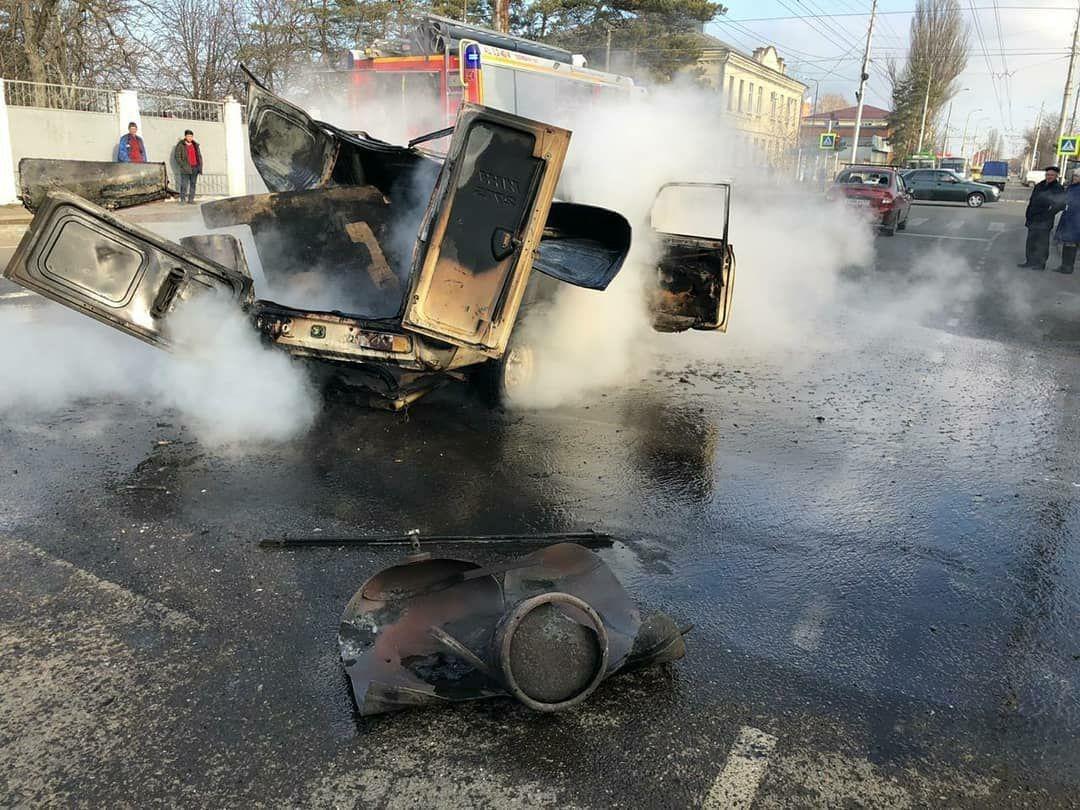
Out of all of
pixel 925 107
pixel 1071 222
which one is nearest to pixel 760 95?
pixel 1071 222

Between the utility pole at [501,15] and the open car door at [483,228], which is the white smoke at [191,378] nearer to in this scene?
the open car door at [483,228]

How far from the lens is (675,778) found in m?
2.47

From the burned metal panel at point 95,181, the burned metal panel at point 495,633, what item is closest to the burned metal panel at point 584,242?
the burned metal panel at point 495,633

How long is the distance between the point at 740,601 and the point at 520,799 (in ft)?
4.91

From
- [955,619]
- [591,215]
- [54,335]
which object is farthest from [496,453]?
[54,335]

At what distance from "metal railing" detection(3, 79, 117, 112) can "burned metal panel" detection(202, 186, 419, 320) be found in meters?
15.4

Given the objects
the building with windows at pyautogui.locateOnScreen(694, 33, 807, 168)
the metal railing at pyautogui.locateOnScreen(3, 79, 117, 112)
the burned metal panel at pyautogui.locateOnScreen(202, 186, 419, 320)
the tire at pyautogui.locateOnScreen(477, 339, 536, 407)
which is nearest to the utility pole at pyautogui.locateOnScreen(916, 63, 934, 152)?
the building with windows at pyautogui.locateOnScreen(694, 33, 807, 168)

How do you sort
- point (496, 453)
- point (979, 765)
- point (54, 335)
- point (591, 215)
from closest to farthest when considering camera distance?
1. point (979, 765)
2. point (496, 453)
3. point (591, 215)
4. point (54, 335)

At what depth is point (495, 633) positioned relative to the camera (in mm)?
2652

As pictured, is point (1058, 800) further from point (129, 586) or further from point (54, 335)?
point (54, 335)

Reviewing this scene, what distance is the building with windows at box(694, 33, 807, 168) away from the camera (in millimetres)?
20031

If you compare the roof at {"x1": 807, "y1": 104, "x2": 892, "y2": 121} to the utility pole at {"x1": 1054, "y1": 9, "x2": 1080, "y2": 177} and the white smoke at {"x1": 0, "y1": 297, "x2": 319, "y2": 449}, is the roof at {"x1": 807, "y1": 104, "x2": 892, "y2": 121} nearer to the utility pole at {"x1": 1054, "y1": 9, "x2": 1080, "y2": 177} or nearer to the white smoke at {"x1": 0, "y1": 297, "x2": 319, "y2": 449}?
the utility pole at {"x1": 1054, "y1": 9, "x2": 1080, "y2": 177}

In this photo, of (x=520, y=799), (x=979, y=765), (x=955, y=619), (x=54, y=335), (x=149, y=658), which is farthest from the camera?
(x=54, y=335)

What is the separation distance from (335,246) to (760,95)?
19400 millimetres
